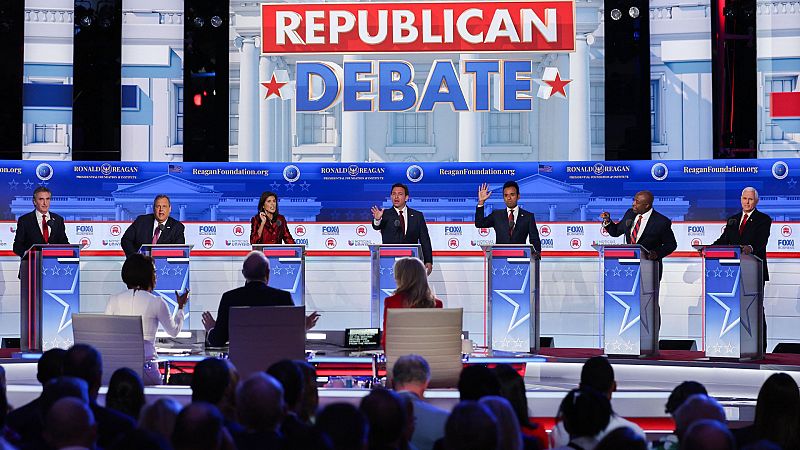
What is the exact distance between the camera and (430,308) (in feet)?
19.4

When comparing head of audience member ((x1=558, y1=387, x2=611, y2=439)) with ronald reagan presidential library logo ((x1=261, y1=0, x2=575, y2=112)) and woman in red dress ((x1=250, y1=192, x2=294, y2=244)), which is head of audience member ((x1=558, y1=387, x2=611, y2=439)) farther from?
ronald reagan presidential library logo ((x1=261, y1=0, x2=575, y2=112))

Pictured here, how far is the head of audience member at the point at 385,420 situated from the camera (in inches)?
128

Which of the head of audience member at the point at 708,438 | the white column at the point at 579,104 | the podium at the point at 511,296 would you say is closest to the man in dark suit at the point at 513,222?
the podium at the point at 511,296

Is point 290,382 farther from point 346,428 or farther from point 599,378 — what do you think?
point 599,378

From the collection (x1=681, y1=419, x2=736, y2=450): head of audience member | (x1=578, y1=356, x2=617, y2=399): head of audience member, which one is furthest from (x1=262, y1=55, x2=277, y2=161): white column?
(x1=681, y1=419, x2=736, y2=450): head of audience member

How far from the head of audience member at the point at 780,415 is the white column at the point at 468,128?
7613mm

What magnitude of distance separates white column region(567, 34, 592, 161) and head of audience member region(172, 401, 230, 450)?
8.47 metres

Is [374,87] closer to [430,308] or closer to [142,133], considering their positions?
[142,133]

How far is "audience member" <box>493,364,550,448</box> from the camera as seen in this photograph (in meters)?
3.95

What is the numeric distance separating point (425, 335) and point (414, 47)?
19.3 feet

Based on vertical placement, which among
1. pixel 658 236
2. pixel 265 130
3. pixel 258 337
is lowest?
pixel 258 337

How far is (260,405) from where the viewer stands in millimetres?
3307

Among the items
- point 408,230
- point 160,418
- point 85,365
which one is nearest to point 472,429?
point 160,418

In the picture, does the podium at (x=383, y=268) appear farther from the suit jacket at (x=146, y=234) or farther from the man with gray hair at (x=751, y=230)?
the man with gray hair at (x=751, y=230)
